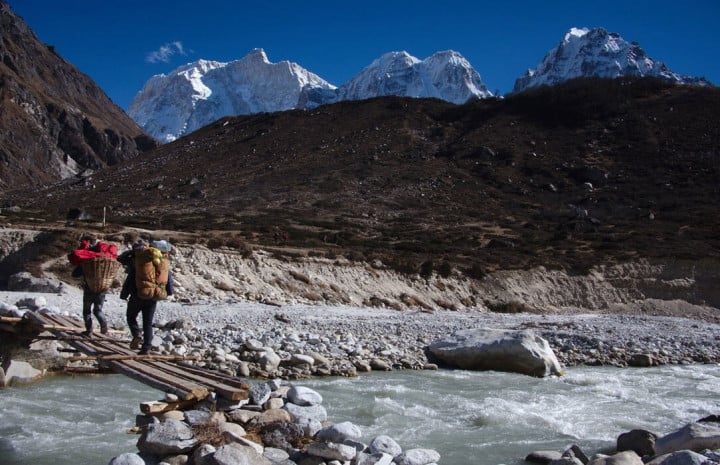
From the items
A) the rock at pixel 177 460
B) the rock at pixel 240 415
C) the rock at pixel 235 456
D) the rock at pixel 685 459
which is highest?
the rock at pixel 685 459

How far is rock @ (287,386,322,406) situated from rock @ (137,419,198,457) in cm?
156

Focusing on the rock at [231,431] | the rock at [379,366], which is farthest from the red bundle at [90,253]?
the rock at [379,366]

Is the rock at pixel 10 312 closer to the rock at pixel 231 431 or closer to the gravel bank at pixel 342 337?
the gravel bank at pixel 342 337

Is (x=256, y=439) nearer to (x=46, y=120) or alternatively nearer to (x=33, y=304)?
(x=33, y=304)

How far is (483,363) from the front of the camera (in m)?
14.4

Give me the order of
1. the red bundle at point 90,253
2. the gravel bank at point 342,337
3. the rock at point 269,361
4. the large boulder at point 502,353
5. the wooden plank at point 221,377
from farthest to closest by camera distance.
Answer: the large boulder at point 502,353 → the gravel bank at point 342,337 → the rock at point 269,361 → the red bundle at point 90,253 → the wooden plank at point 221,377

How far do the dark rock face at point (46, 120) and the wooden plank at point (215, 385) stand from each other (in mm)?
113711

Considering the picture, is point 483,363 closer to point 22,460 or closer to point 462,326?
point 462,326

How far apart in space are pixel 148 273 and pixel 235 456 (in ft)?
11.8

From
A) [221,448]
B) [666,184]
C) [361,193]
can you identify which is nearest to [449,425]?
[221,448]

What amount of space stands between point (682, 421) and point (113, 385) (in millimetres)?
9780

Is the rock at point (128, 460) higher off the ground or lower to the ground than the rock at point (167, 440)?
lower

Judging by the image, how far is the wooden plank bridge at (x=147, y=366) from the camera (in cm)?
609

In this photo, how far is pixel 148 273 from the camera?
7.98 meters
